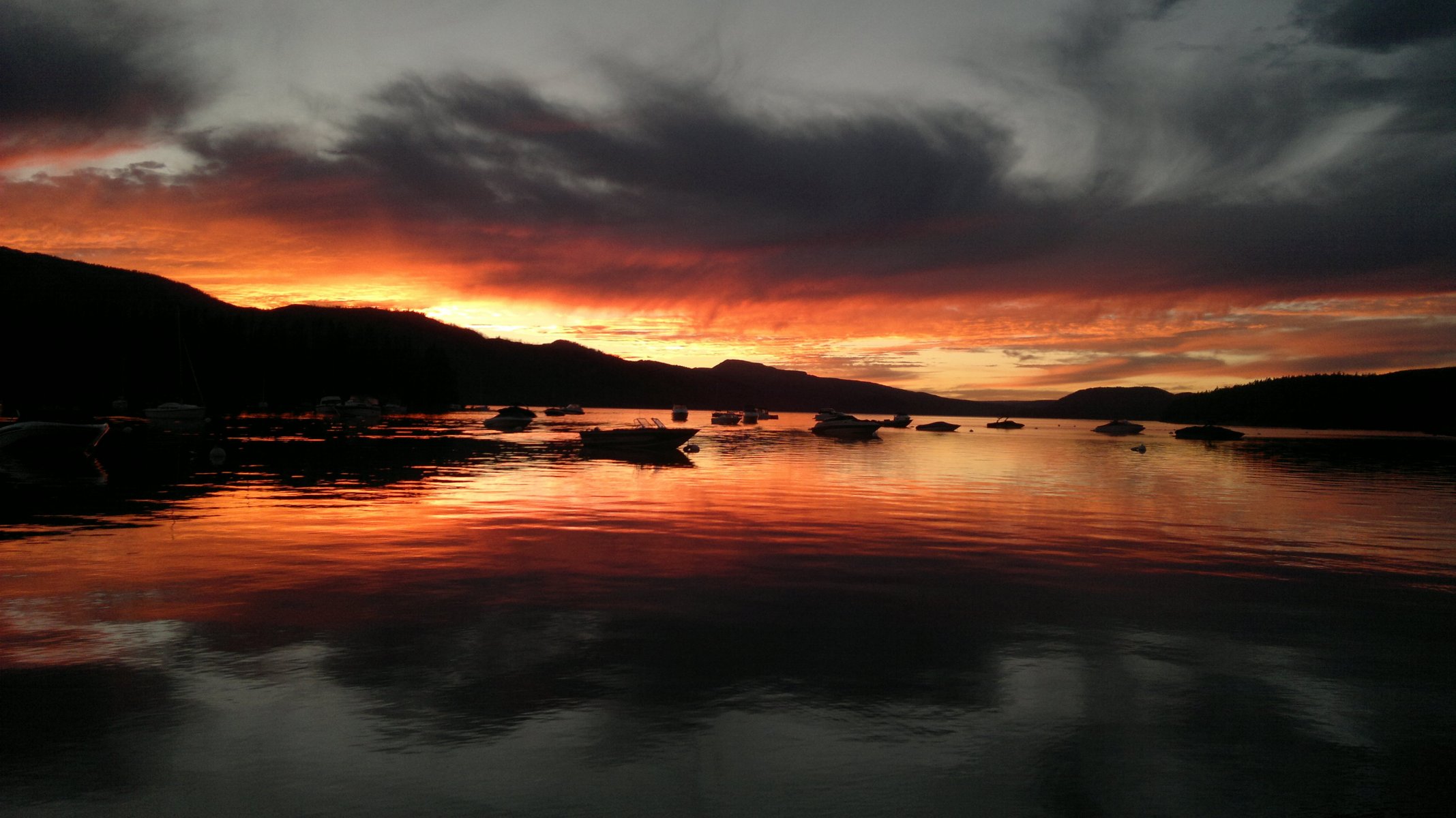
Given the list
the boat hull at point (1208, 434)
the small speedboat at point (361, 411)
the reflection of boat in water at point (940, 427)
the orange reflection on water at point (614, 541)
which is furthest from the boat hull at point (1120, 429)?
the small speedboat at point (361, 411)

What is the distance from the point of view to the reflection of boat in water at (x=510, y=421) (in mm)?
113669

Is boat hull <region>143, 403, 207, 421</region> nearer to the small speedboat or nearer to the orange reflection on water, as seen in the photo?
the small speedboat

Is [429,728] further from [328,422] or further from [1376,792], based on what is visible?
[328,422]

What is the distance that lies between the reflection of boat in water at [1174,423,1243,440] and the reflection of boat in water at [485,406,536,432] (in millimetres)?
102000

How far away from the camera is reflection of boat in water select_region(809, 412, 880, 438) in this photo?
109312 millimetres

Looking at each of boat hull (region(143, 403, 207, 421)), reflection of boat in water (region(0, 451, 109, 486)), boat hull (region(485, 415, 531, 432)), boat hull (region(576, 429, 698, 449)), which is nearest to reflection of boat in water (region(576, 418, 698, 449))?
boat hull (region(576, 429, 698, 449))

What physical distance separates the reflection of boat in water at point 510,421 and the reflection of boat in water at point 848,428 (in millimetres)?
41642

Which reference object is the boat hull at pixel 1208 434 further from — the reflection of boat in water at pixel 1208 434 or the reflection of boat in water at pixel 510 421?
the reflection of boat in water at pixel 510 421

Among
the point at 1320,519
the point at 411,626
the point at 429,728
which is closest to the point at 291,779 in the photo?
the point at 429,728

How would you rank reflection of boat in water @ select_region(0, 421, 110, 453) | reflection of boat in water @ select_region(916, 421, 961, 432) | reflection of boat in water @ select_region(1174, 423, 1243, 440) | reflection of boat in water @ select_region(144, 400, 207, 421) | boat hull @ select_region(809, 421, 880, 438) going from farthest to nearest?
reflection of boat in water @ select_region(916, 421, 961, 432) → reflection of boat in water @ select_region(1174, 423, 1243, 440) → boat hull @ select_region(809, 421, 880, 438) → reflection of boat in water @ select_region(144, 400, 207, 421) → reflection of boat in water @ select_region(0, 421, 110, 453)

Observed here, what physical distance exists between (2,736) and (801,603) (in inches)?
434

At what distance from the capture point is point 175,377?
15962 cm

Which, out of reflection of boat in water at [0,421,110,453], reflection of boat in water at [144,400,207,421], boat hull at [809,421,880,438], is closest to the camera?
reflection of boat in water at [0,421,110,453]

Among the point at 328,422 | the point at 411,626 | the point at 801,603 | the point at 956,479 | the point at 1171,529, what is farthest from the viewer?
the point at 328,422
